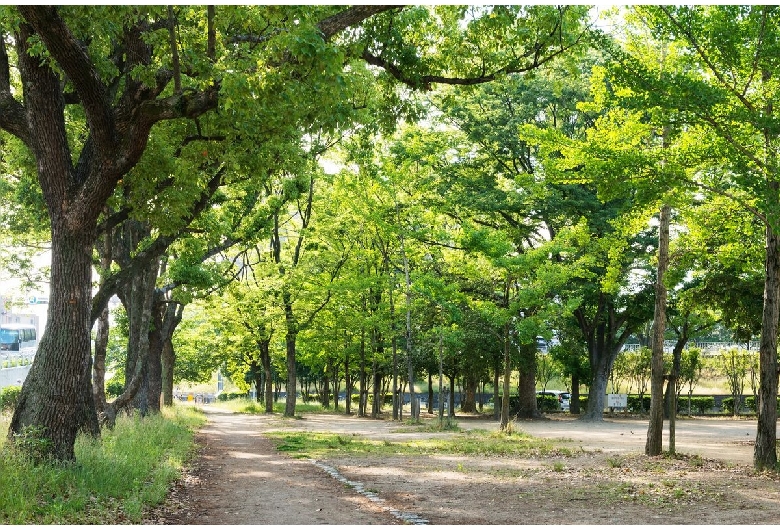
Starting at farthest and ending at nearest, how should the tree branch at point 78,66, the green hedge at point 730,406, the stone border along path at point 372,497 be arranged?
1. the green hedge at point 730,406
2. the tree branch at point 78,66
3. the stone border along path at point 372,497

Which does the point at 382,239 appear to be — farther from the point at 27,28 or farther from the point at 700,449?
the point at 27,28

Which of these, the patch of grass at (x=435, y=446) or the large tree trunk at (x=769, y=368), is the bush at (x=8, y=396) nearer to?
the patch of grass at (x=435, y=446)

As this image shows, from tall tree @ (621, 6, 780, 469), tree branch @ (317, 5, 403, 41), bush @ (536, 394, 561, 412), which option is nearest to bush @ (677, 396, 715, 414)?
bush @ (536, 394, 561, 412)

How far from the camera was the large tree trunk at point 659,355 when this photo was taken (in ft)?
51.1

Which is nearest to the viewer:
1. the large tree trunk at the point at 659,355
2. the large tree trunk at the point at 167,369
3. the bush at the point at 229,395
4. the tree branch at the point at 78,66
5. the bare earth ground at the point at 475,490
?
the bare earth ground at the point at 475,490

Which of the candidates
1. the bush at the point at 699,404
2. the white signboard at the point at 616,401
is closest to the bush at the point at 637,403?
the white signboard at the point at 616,401

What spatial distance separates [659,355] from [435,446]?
5877mm

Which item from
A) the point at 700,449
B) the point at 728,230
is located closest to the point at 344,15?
the point at 728,230

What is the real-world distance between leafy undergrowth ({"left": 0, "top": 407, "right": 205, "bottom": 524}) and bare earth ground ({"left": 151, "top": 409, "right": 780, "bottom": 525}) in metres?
0.31

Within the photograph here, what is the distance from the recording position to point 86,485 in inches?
337

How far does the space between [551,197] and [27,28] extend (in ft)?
76.8

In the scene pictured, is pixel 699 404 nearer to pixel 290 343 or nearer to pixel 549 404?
pixel 549 404

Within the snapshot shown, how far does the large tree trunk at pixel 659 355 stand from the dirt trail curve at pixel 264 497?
704cm

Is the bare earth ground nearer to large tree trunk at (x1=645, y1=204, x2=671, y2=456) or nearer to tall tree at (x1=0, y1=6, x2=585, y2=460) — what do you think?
large tree trunk at (x1=645, y1=204, x2=671, y2=456)
